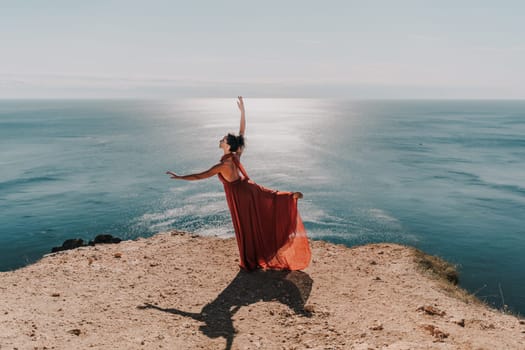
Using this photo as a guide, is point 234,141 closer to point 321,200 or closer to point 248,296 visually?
point 248,296

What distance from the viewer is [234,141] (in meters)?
10.4

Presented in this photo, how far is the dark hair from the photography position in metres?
10.4

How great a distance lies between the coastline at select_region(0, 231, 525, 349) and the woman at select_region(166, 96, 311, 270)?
1.45 feet

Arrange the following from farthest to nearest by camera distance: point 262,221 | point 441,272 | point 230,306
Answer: point 441,272
point 262,221
point 230,306

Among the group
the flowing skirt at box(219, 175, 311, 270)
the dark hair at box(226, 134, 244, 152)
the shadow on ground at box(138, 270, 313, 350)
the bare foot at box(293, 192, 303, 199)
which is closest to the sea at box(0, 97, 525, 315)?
the flowing skirt at box(219, 175, 311, 270)

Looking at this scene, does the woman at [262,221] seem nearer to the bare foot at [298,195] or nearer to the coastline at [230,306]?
the bare foot at [298,195]

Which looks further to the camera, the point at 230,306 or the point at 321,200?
the point at 321,200

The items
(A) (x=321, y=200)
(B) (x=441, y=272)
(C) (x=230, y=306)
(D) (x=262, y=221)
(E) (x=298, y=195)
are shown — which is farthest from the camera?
(A) (x=321, y=200)

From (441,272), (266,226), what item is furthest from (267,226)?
(441,272)

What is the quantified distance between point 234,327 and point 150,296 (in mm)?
2545

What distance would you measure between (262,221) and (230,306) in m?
2.63

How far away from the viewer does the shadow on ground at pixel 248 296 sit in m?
8.17

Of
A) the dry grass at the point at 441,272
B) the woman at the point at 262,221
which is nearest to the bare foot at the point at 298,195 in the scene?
the woman at the point at 262,221

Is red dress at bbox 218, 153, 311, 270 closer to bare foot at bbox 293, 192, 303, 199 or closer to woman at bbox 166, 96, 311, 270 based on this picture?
Answer: woman at bbox 166, 96, 311, 270
